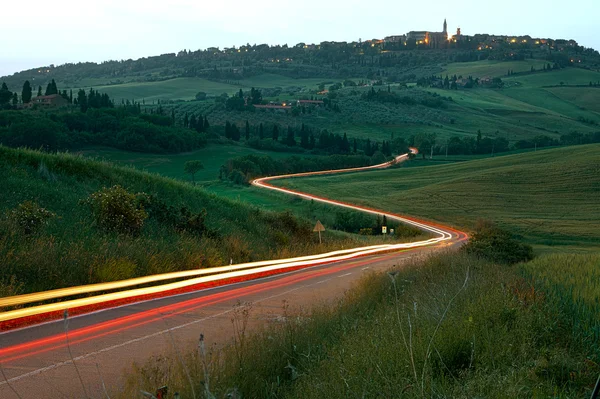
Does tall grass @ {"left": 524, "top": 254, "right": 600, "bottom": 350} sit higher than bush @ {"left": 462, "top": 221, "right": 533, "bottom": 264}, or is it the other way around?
tall grass @ {"left": 524, "top": 254, "right": 600, "bottom": 350}

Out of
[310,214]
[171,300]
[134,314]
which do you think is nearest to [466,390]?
[134,314]

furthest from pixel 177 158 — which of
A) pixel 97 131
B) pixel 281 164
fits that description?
pixel 281 164

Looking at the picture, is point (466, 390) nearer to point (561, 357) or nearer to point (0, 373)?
point (561, 357)

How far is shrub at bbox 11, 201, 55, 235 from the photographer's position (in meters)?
19.0

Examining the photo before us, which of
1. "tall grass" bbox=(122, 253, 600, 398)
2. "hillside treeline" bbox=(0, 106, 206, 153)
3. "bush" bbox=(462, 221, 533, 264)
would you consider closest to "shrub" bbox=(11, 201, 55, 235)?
"tall grass" bbox=(122, 253, 600, 398)

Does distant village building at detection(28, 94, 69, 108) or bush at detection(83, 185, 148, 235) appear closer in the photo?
bush at detection(83, 185, 148, 235)

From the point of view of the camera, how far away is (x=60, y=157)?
32281mm

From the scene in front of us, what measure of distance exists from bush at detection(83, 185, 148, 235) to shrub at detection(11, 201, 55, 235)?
10.5 ft

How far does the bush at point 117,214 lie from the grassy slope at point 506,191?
3970cm

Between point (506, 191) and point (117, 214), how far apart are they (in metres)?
70.2

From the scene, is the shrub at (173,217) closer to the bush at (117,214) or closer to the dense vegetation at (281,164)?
the bush at (117,214)

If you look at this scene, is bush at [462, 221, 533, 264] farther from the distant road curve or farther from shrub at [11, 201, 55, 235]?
shrub at [11, 201, 55, 235]

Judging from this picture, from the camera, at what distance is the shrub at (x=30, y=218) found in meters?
19.0

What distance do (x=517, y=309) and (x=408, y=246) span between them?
35.8m
